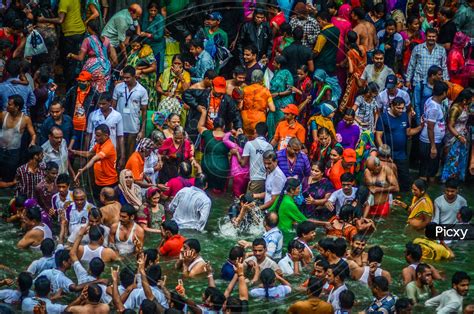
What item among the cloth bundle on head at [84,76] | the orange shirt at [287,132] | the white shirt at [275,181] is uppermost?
the cloth bundle on head at [84,76]

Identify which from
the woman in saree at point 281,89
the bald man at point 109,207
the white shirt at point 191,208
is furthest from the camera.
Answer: the woman in saree at point 281,89

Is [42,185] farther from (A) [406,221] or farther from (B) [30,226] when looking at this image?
(A) [406,221]

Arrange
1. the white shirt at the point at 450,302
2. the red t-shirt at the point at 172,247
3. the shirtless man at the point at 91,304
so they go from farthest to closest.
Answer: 1. the red t-shirt at the point at 172,247
2. the white shirt at the point at 450,302
3. the shirtless man at the point at 91,304

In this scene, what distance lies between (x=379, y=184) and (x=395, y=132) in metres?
1.20

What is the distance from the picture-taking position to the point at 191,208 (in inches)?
712

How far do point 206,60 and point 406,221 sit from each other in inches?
160

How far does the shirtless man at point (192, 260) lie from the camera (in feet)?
54.4

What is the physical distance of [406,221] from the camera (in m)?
19.0

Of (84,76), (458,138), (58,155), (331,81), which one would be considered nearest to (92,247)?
(58,155)

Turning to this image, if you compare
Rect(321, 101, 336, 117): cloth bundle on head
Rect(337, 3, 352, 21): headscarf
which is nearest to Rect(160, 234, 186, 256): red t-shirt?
Rect(321, 101, 336, 117): cloth bundle on head

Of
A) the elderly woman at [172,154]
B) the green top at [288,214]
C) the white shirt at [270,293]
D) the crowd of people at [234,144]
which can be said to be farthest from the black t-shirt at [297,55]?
the white shirt at [270,293]

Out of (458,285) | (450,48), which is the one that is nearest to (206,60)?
(450,48)

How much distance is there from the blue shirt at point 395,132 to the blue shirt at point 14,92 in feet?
16.4

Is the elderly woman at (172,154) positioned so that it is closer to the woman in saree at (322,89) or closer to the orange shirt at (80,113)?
the orange shirt at (80,113)
